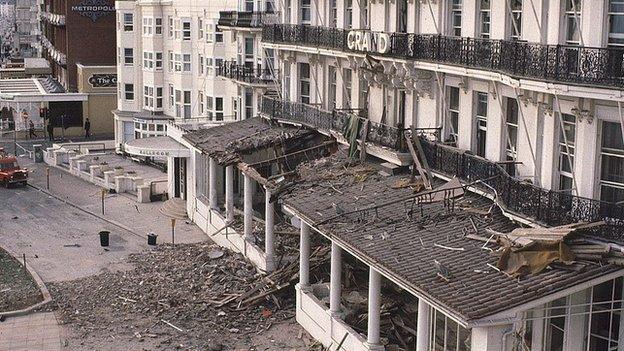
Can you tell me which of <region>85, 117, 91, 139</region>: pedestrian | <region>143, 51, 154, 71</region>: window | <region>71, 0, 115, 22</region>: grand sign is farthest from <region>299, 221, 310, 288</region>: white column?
<region>71, 0, 115, 22</region>: grand sign

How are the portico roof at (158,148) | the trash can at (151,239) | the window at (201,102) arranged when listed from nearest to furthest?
the trash can at (151,239) < the portico roof at (158,148) < the window at (201,102)

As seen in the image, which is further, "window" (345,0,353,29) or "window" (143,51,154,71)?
"window" (143,51,154,71)

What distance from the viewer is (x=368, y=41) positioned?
1266 inches

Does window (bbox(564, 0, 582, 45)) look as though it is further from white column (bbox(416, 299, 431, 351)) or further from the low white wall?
the low white wall

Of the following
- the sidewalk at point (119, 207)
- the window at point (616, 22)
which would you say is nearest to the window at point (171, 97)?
the sidewalk at point (119, 207)

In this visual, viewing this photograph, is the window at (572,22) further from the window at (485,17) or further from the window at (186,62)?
the window at (186,62)

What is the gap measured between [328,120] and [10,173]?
2583 centimetres

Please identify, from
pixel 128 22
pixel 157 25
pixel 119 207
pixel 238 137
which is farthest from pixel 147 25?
pixel 238 137

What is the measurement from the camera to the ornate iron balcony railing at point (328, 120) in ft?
102

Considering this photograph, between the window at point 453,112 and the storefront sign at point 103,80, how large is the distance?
49.1m

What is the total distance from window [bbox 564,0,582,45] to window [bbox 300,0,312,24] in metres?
17.5

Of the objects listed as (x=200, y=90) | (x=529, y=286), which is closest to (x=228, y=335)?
(x=529, y=286)

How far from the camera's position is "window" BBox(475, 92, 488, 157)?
27.7 m

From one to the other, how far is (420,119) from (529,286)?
12.7m
